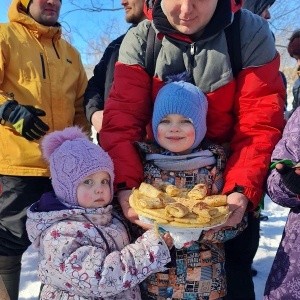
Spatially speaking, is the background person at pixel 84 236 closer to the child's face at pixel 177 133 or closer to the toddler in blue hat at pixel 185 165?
the toddler in blue hat at pixel 185 165

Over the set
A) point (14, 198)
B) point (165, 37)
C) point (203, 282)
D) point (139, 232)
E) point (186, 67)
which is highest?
point (165, 37)

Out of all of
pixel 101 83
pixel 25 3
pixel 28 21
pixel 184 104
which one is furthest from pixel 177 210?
pixel 25 3

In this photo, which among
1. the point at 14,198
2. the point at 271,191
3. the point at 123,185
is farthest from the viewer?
the point at 14,198

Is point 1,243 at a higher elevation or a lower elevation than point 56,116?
lower

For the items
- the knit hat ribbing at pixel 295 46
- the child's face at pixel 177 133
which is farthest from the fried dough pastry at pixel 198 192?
the knit hat ribbing at pixel 295 46

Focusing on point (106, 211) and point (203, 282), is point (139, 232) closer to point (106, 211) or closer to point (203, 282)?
point (106, 211)

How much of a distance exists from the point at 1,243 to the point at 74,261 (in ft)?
4.47

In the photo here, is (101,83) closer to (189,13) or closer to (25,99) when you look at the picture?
(25,99)

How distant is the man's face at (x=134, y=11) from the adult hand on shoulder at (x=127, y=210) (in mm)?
1405

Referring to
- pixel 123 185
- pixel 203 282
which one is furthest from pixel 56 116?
pixel 203 282

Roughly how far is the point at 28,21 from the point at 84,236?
1.72 metres

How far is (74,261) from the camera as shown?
5.25ft

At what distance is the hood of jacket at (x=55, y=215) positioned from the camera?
174 cm

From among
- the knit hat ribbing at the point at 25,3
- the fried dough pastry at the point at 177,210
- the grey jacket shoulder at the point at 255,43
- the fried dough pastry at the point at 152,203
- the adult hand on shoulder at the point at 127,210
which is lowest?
the adult hand on shoulder at the point at 127,210
